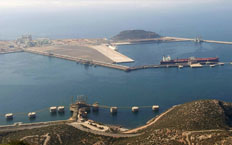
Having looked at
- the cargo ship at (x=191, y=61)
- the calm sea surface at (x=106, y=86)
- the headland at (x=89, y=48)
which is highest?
the headland at (x=89, y=48)

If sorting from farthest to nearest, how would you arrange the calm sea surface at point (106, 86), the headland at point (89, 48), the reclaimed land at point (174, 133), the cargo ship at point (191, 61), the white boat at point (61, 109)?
the headland at point (89, 48) → the cargo ship at point (191, 61) → the calm sea surface at point (106, 86) → the white boat at point (61, 109) → the reclaimed land at point (174, 133)

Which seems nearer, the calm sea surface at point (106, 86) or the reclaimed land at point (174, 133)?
the reclaimed land at point (174, 133)

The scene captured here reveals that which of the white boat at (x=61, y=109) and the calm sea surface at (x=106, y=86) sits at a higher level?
the calm sea surface at (x=106, y=86)

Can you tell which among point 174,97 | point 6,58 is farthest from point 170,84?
point 6,58

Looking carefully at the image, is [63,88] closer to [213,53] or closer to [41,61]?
[41,61]

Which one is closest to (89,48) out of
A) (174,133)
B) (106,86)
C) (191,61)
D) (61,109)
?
(191,61)

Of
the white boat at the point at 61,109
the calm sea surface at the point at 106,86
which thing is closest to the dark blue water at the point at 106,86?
the calm sea surface at the point at 106,86

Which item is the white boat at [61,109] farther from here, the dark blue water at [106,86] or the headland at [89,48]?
the headland at [89,48]

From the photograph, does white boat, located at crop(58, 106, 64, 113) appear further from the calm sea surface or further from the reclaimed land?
the reclaimed land
